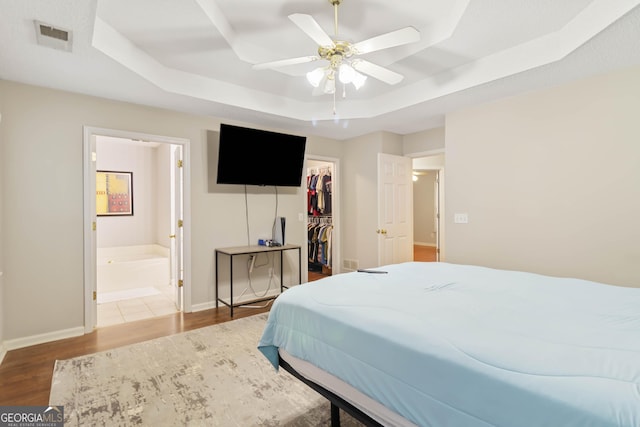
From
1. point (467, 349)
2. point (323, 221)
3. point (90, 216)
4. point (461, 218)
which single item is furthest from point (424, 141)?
point (90, 216)

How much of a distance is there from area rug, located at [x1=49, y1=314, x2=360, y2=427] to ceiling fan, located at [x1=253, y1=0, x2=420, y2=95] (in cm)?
222

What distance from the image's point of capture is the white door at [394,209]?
16.0ft

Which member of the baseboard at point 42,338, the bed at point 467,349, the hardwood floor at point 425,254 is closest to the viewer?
the bed at point 467,349

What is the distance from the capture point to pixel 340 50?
2.25 m

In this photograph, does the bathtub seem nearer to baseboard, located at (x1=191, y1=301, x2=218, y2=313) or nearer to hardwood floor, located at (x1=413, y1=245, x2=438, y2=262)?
baseboard, located at (x1=191, y1=301, x2=218, y2=313)

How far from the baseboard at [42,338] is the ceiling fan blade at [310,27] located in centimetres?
344

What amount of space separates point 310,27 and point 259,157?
232 cm

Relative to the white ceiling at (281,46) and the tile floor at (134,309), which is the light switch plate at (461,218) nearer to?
the white ceiling at (281,46)

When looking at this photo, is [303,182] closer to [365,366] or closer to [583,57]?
[583,57]

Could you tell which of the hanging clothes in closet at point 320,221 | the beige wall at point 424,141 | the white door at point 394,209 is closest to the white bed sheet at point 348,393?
the white door at point 394,209

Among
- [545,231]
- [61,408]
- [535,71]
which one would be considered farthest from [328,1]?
[61,408]

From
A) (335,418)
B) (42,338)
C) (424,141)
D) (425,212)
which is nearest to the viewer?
(335,418)

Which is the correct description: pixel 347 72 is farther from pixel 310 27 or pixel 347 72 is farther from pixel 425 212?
pixel 425 212

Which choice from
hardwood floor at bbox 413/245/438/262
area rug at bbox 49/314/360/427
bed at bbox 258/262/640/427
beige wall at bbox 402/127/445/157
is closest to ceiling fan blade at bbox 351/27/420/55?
bed at bbox 258/262/640/427
